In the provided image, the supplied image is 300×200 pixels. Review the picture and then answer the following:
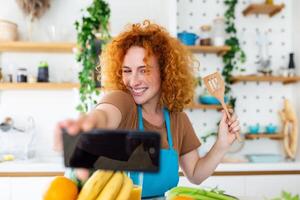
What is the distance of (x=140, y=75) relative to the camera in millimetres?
1092

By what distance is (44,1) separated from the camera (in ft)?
9.25

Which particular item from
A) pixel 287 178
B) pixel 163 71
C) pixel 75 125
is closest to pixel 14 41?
pixel 163 71

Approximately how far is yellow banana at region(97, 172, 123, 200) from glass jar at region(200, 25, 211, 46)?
2391 mm

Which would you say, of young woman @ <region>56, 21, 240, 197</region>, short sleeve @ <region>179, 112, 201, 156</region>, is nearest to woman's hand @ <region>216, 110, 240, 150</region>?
young woman @ <region>56, 21, 240, 197</region>

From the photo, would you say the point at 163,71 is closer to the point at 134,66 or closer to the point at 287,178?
the point at 134,66

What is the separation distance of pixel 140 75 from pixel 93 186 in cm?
56

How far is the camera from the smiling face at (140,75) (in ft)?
3.57

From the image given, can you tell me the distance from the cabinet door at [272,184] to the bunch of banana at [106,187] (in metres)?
1.96

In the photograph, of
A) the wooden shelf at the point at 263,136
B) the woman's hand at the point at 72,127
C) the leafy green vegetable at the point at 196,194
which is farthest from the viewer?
the wooden shelf at the point at 263,136

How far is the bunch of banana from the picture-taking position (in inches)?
22.5

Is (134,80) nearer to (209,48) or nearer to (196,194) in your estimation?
(196,194)

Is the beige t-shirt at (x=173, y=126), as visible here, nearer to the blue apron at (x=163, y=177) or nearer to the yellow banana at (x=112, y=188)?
the blue apron at (x=163, y=177)

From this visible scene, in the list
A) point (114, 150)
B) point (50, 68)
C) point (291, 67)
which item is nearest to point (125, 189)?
point (114, 150)

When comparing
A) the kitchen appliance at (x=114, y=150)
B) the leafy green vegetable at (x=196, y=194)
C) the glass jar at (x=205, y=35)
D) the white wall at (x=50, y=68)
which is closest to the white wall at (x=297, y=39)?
the glass jar at (x=205, y=35)
